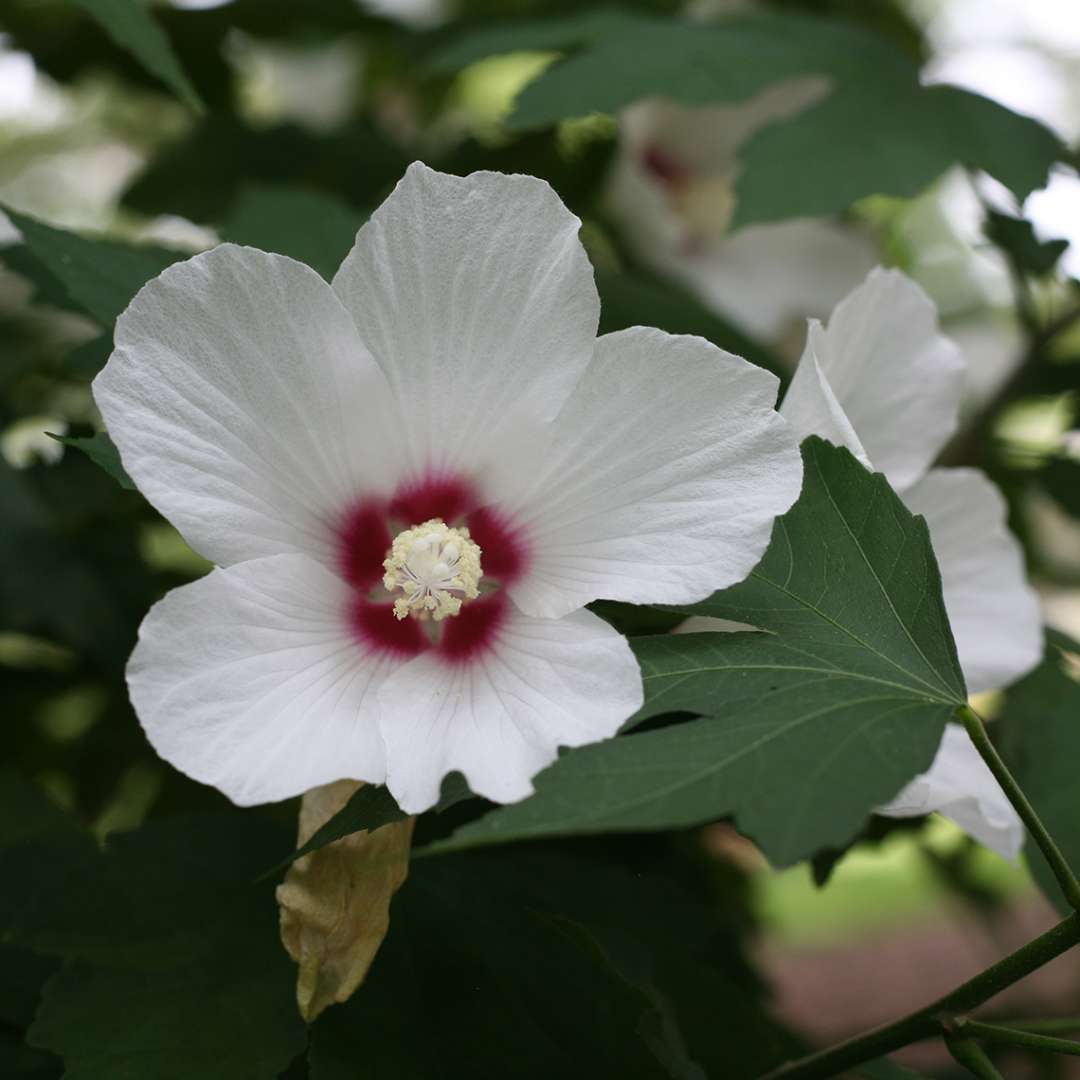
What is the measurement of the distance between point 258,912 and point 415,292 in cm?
51

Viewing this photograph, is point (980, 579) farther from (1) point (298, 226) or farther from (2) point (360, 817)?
(1) point (298, 226)

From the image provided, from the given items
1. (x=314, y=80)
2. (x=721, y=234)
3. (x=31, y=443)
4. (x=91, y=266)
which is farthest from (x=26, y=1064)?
(x=314, y=80)

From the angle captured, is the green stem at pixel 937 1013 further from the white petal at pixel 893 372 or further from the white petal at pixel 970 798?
the white petal at pixel 893 372

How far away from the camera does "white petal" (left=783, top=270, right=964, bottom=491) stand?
958mm

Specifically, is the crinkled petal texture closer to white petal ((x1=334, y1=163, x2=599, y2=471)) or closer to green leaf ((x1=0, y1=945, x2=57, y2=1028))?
white petal ((x1=334, y1=163, x2=599, y2=471))

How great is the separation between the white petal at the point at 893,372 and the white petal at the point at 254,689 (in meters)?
0.40

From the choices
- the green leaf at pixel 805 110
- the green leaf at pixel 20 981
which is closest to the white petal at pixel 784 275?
the green leaf at pixel 805 110

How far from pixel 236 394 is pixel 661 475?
27 cm

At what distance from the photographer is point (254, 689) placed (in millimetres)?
781

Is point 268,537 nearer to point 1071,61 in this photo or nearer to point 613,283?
point 613,283

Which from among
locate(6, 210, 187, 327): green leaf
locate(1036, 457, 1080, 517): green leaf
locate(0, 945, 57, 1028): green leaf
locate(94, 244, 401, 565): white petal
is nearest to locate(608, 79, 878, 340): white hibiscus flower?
locate(1036, 457, 1080, 517): green leaf

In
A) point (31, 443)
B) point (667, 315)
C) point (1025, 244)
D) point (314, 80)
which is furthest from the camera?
point (314, 80)

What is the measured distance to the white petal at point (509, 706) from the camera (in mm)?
726

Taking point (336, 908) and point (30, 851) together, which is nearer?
point (336, 908)
